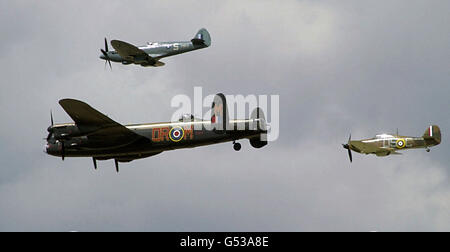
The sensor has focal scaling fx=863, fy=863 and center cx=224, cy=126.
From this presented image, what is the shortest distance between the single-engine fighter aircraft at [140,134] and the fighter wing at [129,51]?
2308cm

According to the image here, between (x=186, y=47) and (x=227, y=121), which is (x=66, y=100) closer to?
(x=227, y=121)

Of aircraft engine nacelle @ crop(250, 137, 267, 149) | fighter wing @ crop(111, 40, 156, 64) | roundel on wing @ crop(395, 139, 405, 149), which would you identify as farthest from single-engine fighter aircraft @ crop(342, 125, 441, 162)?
aircraft engine nacelle @ crop(250, 137, 267, 149)

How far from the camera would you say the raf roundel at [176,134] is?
5625 centimetres

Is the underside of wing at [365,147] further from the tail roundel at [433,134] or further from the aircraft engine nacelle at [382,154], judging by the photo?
the tail roundel at [433,134]

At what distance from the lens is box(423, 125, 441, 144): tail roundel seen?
3263 inches

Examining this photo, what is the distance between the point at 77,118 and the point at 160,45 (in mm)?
25955

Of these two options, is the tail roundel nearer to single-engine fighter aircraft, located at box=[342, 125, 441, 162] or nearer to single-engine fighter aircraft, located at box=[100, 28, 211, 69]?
single-engine fighter aircraft, located at box=[342, 125, 441, 162]

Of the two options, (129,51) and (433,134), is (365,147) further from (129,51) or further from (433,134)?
(129,51)

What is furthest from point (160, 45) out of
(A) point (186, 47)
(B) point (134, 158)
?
(B) point (134, 158)

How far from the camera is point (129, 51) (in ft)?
261

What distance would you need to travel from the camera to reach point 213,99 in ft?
178

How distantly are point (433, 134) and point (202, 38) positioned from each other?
24.3 m

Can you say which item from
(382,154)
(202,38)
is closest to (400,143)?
(382,154)
